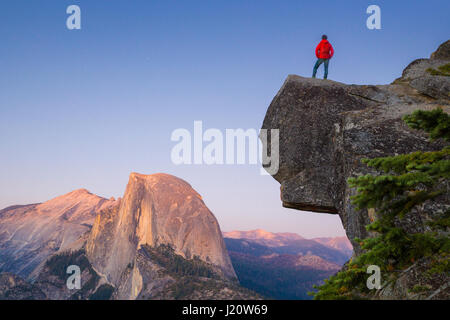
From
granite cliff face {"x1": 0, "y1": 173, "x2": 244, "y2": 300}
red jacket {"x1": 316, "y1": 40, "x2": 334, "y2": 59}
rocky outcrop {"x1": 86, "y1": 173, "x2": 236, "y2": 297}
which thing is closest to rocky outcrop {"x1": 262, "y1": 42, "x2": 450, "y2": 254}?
red jacket {"x1": 316, "y1": 40, "x2": 334, "y2": 59}

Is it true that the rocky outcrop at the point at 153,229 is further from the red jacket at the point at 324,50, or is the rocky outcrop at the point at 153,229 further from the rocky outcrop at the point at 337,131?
the red jacket at the point at 324,50

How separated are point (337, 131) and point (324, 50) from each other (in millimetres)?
5598

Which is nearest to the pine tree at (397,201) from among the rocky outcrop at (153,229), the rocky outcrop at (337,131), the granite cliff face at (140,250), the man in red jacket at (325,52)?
the rocky outcrop at (337,131)

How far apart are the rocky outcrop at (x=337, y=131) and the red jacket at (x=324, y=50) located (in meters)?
1.84

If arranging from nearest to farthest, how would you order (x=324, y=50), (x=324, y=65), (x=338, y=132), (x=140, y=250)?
(x=338, y=132) < (x=324, y=50) < (x=324, y=65) < (x=140, y=250)

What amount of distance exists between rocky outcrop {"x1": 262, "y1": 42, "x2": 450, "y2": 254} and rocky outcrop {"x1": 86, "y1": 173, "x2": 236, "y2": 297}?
131 m

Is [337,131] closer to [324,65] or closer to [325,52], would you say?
[324,65]

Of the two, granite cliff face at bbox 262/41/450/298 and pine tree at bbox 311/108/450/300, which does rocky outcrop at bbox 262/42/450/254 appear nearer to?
granite cliff face at bbox 262/41/450/298

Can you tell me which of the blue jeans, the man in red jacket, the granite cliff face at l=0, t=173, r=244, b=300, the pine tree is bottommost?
the granite cliff face at l=0, t=173, r=244, b=300

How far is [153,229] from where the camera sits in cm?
15125

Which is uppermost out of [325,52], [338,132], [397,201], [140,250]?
[325,52]

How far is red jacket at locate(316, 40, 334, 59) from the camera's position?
17.2 meters

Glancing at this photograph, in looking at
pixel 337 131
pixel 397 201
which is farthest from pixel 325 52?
pixel 397 201
